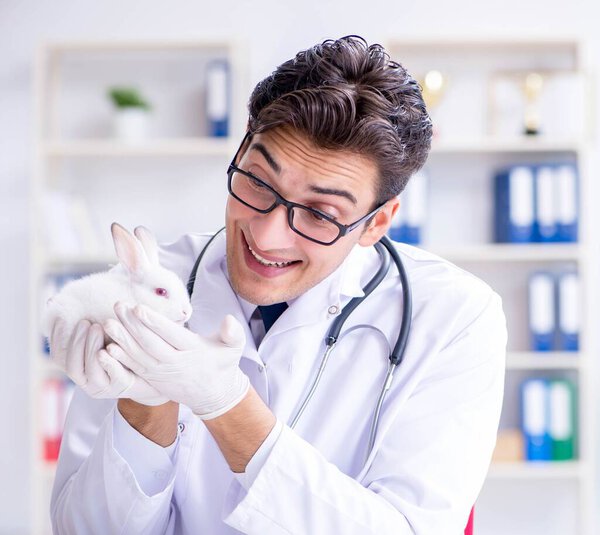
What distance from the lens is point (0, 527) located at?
344 centimetres

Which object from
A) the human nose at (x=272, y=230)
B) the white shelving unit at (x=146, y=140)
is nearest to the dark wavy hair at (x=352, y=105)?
the human nose at (x=272, y=230)

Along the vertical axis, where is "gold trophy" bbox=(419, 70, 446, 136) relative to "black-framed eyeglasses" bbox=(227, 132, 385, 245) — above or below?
above

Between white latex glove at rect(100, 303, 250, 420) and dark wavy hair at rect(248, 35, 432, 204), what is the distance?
376 millimetres

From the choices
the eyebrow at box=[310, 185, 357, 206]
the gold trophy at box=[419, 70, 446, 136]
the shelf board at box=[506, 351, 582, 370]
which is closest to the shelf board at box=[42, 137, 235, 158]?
the gold trophy at box=[419, 70, 446, 136]

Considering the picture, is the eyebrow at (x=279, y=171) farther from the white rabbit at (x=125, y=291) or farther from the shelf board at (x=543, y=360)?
the shelf board at (x=543, y=360)

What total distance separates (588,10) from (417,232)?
48.1 inches

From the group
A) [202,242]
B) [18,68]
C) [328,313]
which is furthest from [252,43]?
[328,313]

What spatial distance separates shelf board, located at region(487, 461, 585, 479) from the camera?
3105 mm

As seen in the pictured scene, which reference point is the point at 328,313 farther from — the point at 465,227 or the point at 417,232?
the point at 465,227

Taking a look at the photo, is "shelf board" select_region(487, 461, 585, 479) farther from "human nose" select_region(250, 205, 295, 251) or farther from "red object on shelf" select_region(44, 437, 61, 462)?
"human nose" select_region(250, 205, 295, 251)

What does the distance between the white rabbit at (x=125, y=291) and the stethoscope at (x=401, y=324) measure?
0.97 ft

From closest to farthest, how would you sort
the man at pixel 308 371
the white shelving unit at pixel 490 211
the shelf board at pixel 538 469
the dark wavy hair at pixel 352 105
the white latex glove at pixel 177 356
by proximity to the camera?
1. the white latex glove at pixel 177 356
2. the man at pixel 308 371
3. the dark wavy hair at pixel 352 105
4. the shelf board at pixel 538 469
5. the white shelving unit at pixel 490 211

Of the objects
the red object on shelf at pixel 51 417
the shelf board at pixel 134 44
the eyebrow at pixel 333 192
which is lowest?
the red object on shelf at pixel 51 417

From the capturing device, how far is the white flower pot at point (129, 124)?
325 cm
